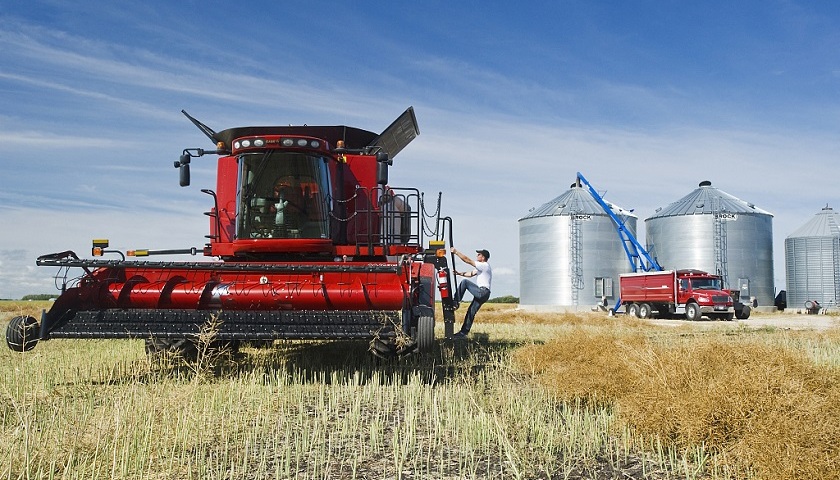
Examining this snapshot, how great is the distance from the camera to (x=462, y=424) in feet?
17.5

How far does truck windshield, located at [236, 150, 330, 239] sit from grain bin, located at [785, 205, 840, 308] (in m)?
41.6

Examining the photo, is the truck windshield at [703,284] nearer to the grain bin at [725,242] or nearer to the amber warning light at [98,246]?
the grain bin at [725,242]

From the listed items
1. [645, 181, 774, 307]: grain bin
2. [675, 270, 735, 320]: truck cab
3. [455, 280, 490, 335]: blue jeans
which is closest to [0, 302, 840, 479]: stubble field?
[455, 280, 490, 335]: blue jeans

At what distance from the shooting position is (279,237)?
29.2ft

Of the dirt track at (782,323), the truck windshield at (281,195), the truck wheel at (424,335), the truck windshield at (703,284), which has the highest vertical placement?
the truck windshield at (281,195)

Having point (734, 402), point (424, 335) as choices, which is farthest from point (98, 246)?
point (734, 402)

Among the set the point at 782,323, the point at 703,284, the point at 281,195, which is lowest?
the point at 782,323

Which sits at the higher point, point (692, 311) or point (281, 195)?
point (281, 195)

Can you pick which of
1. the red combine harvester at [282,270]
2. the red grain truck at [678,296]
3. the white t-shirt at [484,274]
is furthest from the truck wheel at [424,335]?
the red grain truck at [678,296]

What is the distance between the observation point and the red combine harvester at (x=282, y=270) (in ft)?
23.7

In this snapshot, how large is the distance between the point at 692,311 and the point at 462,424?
29.4 metres

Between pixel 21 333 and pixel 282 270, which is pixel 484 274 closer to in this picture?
pixel 282 270

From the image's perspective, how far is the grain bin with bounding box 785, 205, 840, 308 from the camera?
139ft

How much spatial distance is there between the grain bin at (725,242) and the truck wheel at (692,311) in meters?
9.04
